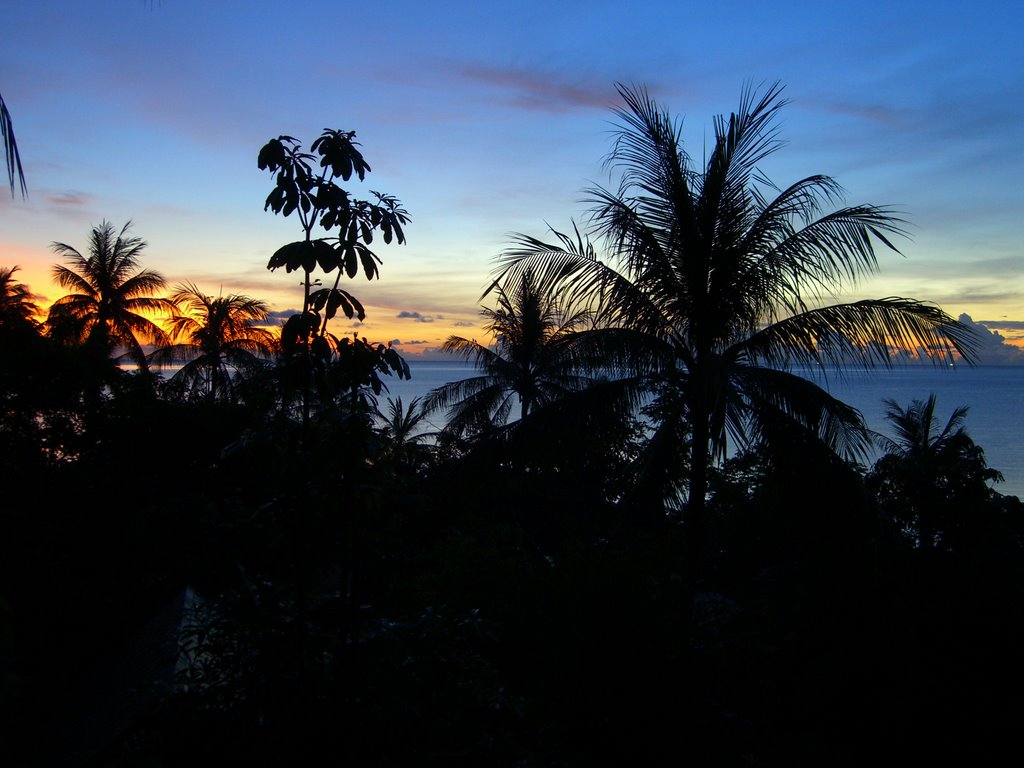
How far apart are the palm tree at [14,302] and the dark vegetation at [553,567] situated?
104 millimetres

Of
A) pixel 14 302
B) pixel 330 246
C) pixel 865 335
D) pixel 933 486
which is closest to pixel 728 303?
pixel 865 335

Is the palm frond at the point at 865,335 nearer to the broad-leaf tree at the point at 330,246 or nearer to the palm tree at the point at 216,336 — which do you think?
the broad-leaf tree at the point at 330,246

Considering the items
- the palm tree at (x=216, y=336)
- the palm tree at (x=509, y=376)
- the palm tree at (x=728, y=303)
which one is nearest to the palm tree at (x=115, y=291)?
the palm tree at (x=216, y=336)

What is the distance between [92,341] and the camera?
11477mm

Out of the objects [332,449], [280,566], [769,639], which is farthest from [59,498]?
[769,639]

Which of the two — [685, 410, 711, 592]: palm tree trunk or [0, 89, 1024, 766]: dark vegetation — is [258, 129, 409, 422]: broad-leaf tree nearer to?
[0, 89, 1024, 766]: dark vegetation

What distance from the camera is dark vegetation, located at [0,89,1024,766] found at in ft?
12.4

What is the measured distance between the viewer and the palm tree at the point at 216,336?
26.1 m

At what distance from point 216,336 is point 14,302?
637 centimetres

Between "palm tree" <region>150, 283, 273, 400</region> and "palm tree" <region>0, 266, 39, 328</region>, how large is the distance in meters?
4.67

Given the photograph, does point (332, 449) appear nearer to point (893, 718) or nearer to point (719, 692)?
point (719, 692)

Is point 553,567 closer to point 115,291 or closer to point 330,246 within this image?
point 330,246

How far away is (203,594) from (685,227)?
7.27m

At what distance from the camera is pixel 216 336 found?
26.9 metres
